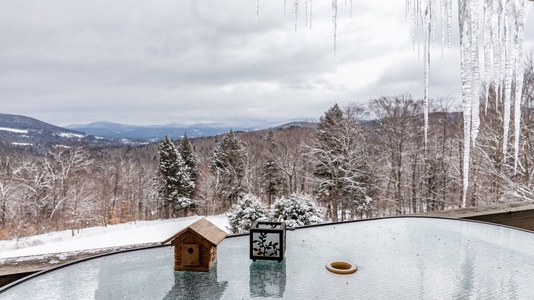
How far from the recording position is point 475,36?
1752 millimetres

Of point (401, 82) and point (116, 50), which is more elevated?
point (116, 50)

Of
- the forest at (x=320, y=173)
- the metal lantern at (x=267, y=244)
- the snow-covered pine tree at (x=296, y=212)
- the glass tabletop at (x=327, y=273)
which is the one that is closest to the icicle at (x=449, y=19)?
the glass tabletop at (x=327, y=273)

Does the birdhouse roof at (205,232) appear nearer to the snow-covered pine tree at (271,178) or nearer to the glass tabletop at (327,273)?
the glass tabletop at (327,273)

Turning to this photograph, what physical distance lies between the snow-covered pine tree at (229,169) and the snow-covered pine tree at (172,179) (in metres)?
2.05

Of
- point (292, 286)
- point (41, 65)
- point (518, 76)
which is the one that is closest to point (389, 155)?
point (518, 76)

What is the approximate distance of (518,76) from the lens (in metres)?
1.92

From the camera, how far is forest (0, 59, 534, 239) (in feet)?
29.3

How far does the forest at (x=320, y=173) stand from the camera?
29.3 feet

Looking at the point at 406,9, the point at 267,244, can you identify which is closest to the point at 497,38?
the point at 406,9

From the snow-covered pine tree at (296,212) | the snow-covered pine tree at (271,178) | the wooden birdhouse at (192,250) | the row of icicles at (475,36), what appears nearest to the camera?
the wooden birdhouse at (192,250)

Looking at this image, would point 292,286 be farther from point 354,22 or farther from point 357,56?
point 357,56

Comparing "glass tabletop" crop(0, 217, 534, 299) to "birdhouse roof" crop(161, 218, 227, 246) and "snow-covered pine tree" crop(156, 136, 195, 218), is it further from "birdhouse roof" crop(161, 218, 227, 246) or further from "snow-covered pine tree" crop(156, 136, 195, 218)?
"snow-covered pine tree" crop(156, 136, 195, 218)

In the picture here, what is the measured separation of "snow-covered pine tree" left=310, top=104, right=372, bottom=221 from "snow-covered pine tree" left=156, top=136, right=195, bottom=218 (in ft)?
28.2

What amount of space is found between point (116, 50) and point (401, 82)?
12.7 meters
